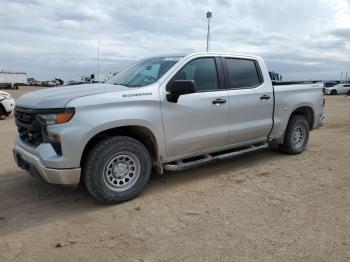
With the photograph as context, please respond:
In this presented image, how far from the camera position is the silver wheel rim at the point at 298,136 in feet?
24.0

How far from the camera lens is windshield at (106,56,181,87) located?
205 inches

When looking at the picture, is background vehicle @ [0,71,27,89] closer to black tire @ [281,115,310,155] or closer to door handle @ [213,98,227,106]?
black tire @ [281,115,310,155]

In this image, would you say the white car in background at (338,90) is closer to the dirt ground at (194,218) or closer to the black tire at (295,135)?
the black tire at (295,135)

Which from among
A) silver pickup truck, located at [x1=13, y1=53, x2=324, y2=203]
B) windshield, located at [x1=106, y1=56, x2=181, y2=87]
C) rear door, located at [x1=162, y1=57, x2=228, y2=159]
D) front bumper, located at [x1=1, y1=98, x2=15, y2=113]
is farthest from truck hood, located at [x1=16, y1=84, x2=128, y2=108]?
front bumper, located at [x1=1, y1=98, x2=15, y2=113]

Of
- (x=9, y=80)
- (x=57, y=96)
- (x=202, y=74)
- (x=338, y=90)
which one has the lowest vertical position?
(x=338, y=90)

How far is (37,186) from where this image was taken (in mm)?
5461

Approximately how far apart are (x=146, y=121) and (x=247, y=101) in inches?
79.2

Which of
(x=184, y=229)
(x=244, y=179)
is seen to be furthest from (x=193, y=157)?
(x=184, y=229)

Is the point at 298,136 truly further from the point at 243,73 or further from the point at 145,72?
the point at 145,72

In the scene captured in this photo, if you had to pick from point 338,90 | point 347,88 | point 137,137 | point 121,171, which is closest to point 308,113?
point 137,137

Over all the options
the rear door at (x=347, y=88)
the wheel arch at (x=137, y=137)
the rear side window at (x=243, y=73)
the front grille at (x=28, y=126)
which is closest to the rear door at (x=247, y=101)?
the rear side window at (x=243, y=73)

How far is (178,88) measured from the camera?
4828 millimetres

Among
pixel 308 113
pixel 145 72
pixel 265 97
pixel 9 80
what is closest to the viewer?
pixel 145 72

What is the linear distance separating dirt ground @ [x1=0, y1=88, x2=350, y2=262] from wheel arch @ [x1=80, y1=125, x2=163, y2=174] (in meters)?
0.53
